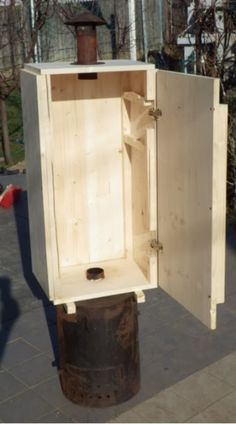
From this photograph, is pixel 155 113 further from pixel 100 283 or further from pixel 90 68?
pixel 100 283

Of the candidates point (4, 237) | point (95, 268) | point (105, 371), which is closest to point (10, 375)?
point (105, 371)

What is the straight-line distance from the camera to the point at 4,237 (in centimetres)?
792

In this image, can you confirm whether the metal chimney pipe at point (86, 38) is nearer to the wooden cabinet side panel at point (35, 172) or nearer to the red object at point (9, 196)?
the wooden cabinet side panel at point (35, 172)

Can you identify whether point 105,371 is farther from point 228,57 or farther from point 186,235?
point 228,57

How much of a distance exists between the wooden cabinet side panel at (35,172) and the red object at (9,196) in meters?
5.28

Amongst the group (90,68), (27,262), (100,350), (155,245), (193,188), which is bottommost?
(27,262)

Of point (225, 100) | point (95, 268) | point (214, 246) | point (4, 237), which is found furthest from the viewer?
point (225, 100)

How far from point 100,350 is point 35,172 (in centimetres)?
124

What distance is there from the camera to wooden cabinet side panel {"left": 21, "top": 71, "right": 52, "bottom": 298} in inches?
129

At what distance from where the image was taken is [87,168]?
12.7 feet

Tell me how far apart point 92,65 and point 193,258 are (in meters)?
1.15

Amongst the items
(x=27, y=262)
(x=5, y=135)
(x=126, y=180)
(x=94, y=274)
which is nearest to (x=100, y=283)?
(x=94, y=274)

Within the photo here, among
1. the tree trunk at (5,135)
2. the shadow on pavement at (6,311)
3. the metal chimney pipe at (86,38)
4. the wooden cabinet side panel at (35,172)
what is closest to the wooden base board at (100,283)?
the wooden cabinet side panel at (35,172)

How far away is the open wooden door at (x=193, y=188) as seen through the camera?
8.93 feet
